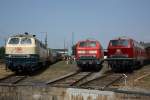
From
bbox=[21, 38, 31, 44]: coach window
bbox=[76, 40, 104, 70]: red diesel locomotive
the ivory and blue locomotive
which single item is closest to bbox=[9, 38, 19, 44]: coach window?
the ivory and blue locomotive

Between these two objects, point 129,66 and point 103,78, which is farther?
point 129,66

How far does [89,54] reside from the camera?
27.0 meters

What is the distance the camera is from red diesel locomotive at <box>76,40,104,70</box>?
2677cm

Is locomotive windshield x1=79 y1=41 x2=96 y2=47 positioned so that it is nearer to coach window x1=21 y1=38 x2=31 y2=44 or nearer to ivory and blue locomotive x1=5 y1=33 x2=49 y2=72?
ivory and blue locomotive x1=5 y1=33 x2=49 y2=72

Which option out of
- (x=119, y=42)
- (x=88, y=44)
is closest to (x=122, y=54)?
(x=119, y=42)

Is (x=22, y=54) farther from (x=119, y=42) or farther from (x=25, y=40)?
(x=119, y=42)

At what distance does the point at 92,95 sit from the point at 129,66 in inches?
458

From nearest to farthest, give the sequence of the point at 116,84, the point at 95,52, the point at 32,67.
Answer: the point at 116,84, the point at 32,67, the point at 95,52

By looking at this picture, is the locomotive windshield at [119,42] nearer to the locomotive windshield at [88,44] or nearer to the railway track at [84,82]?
the locomotive windshield at [88,44]

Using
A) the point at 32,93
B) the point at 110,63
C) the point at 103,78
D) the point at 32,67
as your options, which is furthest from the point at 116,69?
the point at 32,93

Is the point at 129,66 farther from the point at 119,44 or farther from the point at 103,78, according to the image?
the point at 103,78

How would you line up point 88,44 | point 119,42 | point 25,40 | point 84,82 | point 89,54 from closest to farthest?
point 84,82 → point 25,40 → point 119,42 → point 89,54 → point 88,44

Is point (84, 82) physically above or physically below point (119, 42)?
below

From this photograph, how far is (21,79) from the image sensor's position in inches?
878
